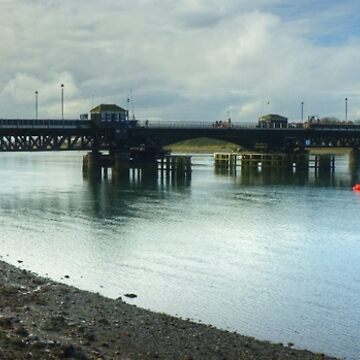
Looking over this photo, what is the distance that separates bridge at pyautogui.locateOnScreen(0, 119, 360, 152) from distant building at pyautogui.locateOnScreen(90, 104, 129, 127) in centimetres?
112

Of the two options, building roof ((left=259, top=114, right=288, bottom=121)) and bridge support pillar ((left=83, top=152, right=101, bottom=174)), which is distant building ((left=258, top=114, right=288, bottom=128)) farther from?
bridge support pillar ((left=83, top=152, right=101, bottom=174))

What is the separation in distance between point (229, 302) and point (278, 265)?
329 inches

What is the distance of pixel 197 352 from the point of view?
59.2 feet

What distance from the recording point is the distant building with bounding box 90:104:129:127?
4289 inches

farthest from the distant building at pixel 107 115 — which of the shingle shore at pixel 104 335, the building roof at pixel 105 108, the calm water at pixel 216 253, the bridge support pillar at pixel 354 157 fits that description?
the shingle shore at pixel 104 335

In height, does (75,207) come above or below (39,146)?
below

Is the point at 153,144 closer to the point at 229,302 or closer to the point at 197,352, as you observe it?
the point at 229,302

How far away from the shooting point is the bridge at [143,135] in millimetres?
92312

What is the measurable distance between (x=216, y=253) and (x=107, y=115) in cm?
7657

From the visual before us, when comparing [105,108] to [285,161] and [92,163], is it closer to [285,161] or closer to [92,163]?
[92,163]

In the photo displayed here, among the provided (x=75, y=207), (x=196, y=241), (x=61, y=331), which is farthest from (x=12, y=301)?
(x=75, y=207)

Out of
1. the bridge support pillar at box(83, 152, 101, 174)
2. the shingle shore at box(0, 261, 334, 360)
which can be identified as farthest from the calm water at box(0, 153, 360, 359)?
the bridge support pillar at box(83, 152, 101, 174)

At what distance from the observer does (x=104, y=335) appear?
19047 mm

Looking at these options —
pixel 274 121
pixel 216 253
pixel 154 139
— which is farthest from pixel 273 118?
pixel 216 253
